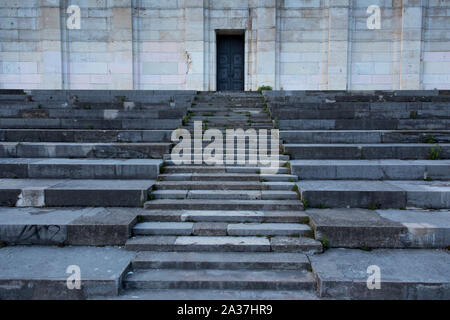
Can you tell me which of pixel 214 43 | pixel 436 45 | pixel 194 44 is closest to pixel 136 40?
pixel 194 44

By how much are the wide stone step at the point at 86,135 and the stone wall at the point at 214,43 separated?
7.01 m

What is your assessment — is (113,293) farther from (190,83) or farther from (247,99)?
(190,83)

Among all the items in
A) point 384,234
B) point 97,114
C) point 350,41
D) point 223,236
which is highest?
point 350,41

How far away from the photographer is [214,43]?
14.4 m

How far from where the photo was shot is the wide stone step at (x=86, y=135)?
781 cm

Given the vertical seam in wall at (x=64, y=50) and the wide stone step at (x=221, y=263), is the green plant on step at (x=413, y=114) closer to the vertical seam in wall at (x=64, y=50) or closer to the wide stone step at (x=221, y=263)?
the wide stone step at (x=221, y=263)

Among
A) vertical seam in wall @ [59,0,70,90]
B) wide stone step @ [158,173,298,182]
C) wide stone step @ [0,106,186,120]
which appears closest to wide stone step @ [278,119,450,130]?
wide stone step @ [158,173,298,182]

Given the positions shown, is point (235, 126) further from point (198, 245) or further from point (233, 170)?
point (198, 245)

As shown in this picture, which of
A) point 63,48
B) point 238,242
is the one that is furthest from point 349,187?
point 63,48

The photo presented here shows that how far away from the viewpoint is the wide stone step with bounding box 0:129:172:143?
7.81 metres

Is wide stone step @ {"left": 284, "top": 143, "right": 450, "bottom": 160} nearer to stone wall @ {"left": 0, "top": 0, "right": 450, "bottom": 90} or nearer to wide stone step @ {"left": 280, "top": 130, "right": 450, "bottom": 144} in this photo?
wide stone step @ {"left": 280, "top": 130, "right": 450, "bottom": 144}

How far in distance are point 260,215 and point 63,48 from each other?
13688mm

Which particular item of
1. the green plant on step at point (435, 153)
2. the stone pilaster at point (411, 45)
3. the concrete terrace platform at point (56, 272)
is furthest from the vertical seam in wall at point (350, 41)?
the concrete terrace platform at point (56, 272)

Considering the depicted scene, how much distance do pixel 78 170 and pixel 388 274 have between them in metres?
5.57
